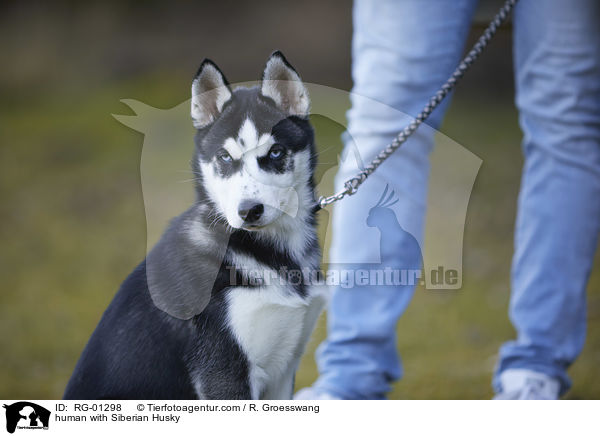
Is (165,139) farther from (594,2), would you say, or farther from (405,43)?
(594,2)

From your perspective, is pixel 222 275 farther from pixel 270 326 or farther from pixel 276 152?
pixel 276 152

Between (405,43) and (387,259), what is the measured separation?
1.56 ft

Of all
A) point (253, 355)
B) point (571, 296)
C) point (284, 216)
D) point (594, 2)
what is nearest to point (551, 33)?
point (594, 2)

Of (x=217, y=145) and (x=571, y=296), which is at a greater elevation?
(x=217, y=145)

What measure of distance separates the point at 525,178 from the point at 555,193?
0.11m

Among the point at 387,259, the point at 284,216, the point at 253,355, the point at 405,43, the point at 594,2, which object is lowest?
the point at 253,355

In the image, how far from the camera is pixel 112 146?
Answer: 1957mm

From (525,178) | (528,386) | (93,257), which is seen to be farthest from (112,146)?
(528,386)

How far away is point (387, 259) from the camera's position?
59.3 inches

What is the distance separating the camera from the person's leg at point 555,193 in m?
1.60

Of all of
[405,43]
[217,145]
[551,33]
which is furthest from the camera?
[551,33]

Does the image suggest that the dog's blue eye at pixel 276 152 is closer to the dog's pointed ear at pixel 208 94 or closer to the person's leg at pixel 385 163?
the dog's pointed ear at pixel 208 94
